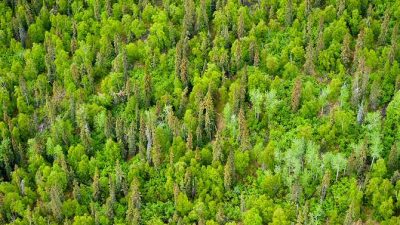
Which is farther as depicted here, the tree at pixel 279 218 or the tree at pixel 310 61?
the tree at pixel 310 61

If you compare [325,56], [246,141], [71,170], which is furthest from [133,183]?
[325,56]

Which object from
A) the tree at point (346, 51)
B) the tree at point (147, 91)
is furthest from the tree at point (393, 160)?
the tree at point (147, 91)

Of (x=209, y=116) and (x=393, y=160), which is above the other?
(x=209, y=116)

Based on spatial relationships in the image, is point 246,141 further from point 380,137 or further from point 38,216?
point 38,216

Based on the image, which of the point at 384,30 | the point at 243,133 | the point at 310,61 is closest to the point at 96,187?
the point at 243,133

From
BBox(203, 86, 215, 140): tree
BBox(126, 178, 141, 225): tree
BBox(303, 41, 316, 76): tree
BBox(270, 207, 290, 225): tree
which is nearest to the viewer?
BBox(270, 207, 290, 225): tree

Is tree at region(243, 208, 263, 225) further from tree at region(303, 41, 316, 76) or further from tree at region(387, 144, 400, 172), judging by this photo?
tree at region(303, 41, 316, 76)

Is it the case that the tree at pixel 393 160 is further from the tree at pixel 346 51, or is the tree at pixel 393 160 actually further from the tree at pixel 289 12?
the tree at pixel 289 12

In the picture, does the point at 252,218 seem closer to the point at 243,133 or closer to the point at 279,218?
the point at 279,218

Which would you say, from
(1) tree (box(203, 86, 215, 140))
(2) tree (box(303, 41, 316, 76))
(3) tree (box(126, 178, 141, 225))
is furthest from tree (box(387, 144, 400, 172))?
(3) tree (box(126, 178, 141, 225))
